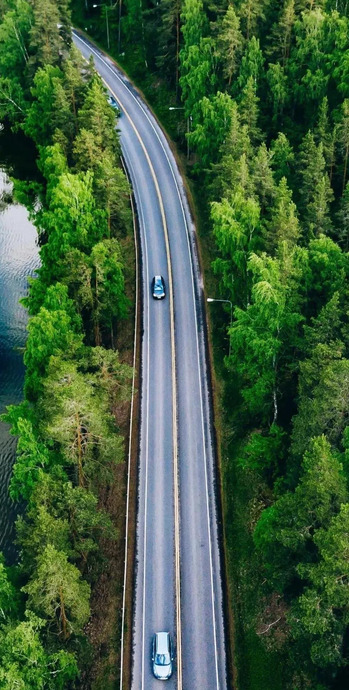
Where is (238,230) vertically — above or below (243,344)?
above

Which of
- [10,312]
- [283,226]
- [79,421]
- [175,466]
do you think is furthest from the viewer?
[10,312]

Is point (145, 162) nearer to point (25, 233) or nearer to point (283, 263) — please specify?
point (25, 233)

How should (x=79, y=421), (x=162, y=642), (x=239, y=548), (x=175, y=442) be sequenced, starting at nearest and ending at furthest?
1. (x=162, y=642)
2. (x=79, y=421)
3. (x=239, y=548)
4. (x=175, y=442)

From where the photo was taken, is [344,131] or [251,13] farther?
[251,13]

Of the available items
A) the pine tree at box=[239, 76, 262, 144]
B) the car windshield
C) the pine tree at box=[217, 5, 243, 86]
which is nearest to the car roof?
the car windshield

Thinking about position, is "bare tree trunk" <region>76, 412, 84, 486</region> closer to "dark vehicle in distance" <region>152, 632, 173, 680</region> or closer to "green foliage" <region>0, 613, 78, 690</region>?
"dark vehicle in distance" <region>152, 632, 173, 680</region>

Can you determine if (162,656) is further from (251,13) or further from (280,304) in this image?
(251,13)

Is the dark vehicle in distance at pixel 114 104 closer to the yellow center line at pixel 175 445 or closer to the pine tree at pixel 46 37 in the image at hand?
the yellow center line at pixel 175 445

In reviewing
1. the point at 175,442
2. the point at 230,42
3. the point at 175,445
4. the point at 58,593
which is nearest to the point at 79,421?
the point at 58,593

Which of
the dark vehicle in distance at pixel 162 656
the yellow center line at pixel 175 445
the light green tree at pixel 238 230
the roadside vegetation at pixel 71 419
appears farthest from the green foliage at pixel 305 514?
the light green tree at pixel 238 230
